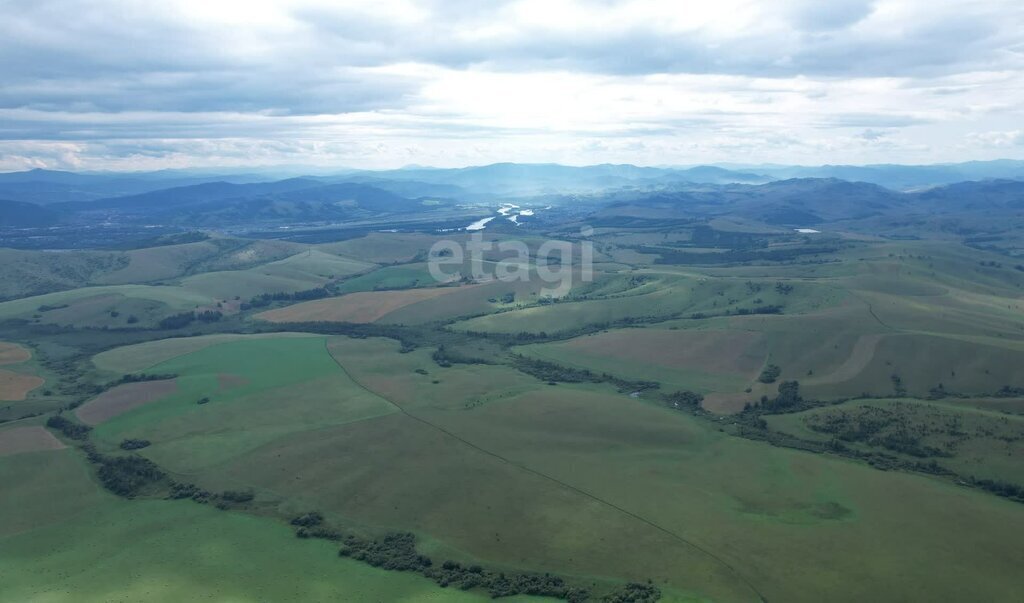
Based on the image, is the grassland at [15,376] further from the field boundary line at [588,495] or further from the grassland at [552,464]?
the field boundary line at [588,495]

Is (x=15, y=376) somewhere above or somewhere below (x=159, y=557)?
above

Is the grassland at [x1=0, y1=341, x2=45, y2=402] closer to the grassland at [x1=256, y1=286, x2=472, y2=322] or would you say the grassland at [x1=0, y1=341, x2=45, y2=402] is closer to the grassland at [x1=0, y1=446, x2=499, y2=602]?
the grassland at [x1=0, y1=446, x2=499, y2=602]

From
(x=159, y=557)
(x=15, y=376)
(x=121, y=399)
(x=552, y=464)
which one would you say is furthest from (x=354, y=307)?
(x=159, y=557)

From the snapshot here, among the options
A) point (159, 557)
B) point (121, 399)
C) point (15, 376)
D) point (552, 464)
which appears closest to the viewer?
point (159, 557)

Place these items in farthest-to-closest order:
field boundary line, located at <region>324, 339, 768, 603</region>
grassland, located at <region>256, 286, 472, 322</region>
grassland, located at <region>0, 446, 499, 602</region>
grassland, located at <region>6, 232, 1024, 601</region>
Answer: grassland, located at <region>256, 286, 472, 322</region> < grassland, located at <region>6, 232, 1024, 601</region> < field boundary line, located at <region>324, 339, 768, 603</region> < grassland, located at <region>0, 446, 499, 602</region>

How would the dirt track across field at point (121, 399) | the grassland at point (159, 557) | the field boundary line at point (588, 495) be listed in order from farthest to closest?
1. the dirt track across field at point (121, 399)
2. the field boundary line at point (588, 495)
3. the grassland at point (159, 557)

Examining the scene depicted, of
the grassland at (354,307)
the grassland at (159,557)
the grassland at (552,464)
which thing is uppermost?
the grassland at (354,307)

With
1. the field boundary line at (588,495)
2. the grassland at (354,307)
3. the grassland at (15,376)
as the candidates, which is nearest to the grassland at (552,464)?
the field boundary line at (588,495)

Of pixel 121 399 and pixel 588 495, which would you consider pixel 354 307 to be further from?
pixel 588 495

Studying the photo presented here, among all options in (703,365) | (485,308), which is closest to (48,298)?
(485,308)

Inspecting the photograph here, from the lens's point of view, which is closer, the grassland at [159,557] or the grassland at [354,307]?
the grassland at [159,557]

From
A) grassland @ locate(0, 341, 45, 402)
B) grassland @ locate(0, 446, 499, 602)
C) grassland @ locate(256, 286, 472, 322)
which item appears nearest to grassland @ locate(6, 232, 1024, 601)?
grassland @ locate(0, 446, 499, 602)
